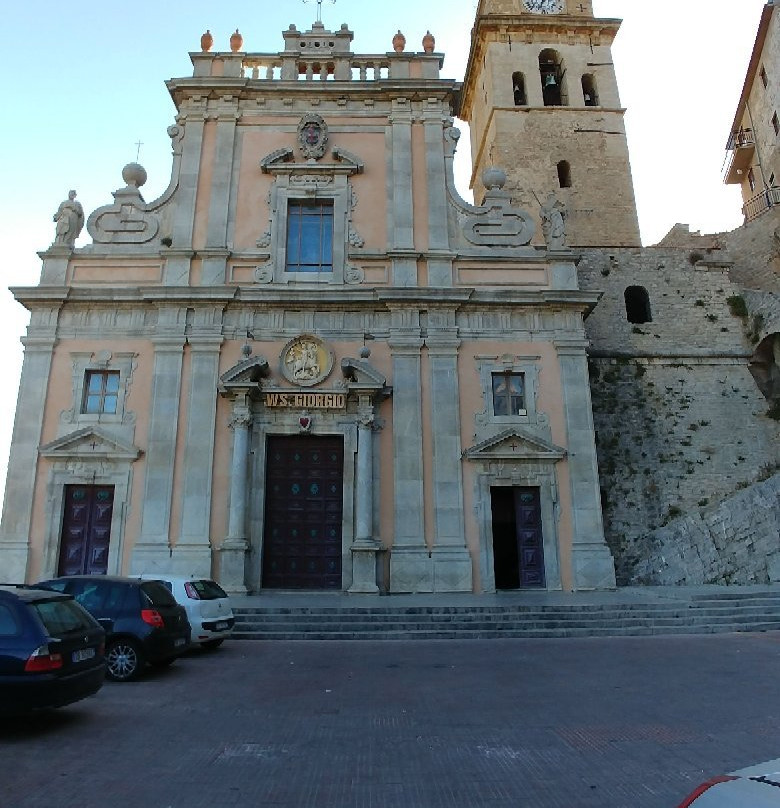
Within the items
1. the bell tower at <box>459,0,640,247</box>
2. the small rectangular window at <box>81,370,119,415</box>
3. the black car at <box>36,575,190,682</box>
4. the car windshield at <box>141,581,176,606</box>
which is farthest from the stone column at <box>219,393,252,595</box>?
the bell tower at <box>459,0,640,247</box>

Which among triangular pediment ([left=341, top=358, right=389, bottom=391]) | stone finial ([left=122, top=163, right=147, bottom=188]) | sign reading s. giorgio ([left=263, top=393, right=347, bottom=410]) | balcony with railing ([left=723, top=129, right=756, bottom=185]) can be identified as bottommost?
sign reading s. giorgio ([left=263, top=393, right=347, bottom=410])

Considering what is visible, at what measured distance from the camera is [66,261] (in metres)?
18.9

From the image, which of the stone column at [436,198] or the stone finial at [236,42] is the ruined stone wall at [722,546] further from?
the stone finial at [236,42]

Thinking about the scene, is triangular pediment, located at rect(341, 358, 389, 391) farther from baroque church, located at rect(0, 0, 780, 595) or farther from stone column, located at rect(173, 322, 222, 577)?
stone column, located at rect(173, 322, 222, 577)

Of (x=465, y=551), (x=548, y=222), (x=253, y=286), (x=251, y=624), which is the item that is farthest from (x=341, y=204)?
(x=251, y=624)

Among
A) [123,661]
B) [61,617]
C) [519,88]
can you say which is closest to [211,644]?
[123,661]

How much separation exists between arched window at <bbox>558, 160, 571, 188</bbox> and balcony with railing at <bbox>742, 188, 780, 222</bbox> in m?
8.44

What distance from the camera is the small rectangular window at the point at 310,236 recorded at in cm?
1952

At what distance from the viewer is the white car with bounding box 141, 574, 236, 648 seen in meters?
10.6

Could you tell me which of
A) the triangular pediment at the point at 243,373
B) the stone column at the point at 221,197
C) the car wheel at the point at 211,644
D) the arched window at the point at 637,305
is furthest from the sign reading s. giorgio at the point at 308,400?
the arched window at the point at 637,305

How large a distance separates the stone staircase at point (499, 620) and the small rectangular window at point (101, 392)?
7.54 m

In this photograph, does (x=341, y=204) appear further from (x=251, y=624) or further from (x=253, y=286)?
(x=251, y=624)

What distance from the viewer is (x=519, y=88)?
3225 cm

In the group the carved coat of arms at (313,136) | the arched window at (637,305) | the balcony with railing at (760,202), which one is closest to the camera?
the carved coat of arms at (313,136)
